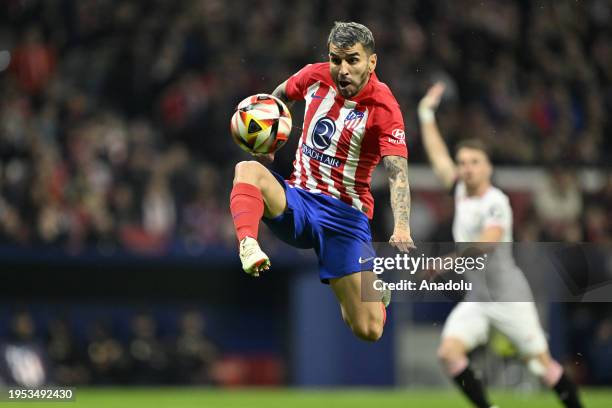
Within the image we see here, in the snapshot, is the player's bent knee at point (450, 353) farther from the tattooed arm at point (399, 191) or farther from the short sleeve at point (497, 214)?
the tattooed arm at point (399, 191)

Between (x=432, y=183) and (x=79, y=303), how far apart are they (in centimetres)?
510

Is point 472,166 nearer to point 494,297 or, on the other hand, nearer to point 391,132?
point 494,297

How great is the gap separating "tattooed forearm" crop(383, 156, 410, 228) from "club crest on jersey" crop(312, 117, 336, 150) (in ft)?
1.62

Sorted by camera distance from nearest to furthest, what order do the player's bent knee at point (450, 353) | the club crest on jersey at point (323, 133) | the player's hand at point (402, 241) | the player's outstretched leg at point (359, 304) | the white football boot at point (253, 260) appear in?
the white football boot at point (253, 260) → the player's hand at point (402, 241) → the club crest on jersey at point (323, 133) → the player's outstretched leg at point (359, 304) → the player's bent knee at point (450, 353)

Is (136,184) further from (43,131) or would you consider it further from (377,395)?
(377,395)

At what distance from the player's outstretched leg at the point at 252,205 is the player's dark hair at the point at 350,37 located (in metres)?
0.91

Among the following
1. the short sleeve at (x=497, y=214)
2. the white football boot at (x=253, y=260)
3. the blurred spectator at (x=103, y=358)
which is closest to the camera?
the white football boot at (x=253, y=260)

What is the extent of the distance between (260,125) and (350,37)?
78 centimetres

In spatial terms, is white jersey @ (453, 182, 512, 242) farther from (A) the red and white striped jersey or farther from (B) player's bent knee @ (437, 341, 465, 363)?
(A) the red and white striped jersey

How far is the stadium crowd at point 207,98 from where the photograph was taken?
14.6 m

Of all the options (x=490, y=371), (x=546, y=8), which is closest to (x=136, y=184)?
(x=490, y=371)

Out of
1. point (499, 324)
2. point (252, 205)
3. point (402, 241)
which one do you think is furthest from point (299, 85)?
point (499, 324)

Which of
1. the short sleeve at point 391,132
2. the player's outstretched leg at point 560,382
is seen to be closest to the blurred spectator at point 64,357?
the player's outstretched leg at point 560,382

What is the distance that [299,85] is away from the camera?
7.90 metres
